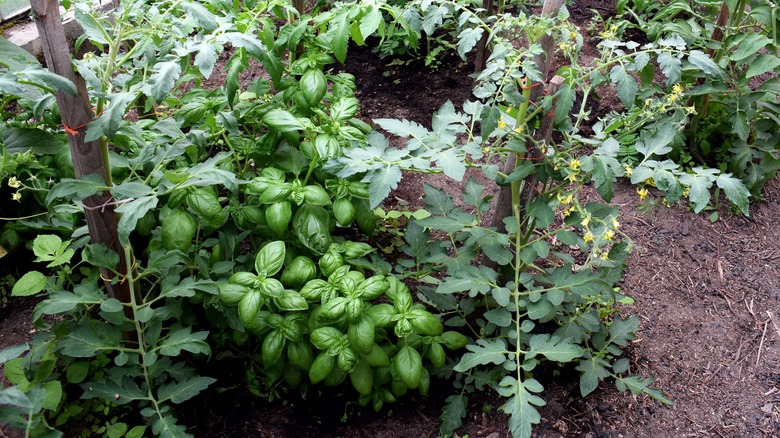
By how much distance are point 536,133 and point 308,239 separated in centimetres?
97

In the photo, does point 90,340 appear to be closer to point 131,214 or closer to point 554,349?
point 131,214

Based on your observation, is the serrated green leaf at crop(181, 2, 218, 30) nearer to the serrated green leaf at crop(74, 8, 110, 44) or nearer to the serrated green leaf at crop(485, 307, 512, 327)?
the serrated green leaf at crop(74, 8, 110, 44)

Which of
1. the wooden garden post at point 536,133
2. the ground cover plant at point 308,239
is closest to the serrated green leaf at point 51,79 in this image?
the ground cover plant at point 308,239

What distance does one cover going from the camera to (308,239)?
2.45m

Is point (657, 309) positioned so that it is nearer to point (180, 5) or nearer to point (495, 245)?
point (495, 245)

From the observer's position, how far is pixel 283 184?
2.42 m

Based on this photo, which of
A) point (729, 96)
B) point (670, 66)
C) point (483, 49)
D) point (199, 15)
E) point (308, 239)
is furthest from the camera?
point (483, 49)

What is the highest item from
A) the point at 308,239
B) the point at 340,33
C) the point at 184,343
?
the point at 340,33

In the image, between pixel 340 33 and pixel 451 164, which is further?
pixel 340 33

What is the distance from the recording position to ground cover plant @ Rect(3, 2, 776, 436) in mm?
2074

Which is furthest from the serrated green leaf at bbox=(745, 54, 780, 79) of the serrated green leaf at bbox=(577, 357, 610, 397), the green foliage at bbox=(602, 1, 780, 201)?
the serrated green leaf at bbox=(577, 357, 610, 397)

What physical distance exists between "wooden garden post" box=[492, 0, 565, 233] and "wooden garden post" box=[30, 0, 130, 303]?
1.46 meters

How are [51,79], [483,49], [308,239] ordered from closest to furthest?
[51,79], [308,239], [483,49]

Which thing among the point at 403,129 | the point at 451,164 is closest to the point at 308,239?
the point at 403,129
